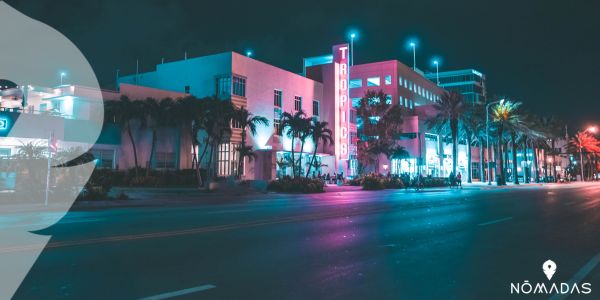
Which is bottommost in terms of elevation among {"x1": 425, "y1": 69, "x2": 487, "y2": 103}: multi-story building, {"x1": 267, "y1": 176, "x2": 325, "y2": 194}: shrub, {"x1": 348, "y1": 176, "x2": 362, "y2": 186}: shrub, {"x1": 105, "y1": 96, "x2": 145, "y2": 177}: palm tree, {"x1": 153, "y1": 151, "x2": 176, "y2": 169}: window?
{"x1": 267, "y1": 176, "x2": 325, "y2": 194}: shrub

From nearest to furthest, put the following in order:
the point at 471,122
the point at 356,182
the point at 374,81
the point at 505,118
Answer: the point at 356,182 → the point at 471,122 → the point at 505,118 → the point at 374,81

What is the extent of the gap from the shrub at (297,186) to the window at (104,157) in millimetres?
13477

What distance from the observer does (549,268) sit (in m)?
7.70

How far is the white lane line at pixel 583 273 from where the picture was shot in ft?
20.1

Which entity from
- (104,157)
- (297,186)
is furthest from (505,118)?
(104,157)

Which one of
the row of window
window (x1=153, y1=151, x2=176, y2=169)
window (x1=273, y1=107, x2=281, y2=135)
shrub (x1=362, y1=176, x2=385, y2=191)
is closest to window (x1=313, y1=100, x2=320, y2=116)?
window (x1=273, y1=107, x2=281, y2=135)

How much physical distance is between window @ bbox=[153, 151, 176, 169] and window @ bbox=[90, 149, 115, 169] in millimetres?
3732

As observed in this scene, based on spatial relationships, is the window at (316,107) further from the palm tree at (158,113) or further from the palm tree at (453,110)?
the palm tree at (158,113)

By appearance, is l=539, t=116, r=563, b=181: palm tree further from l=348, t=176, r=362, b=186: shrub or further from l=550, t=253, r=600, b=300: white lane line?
l=550, t=253, r=600, b=300: white lane line

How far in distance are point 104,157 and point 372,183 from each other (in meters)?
24.2

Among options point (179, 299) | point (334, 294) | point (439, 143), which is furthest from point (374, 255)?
point (439, 143)

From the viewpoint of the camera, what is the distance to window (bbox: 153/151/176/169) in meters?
41.4

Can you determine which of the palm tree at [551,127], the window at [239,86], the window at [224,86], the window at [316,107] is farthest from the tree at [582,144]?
the window at [224,86]

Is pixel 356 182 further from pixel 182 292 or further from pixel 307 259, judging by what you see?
pixel 182 292
